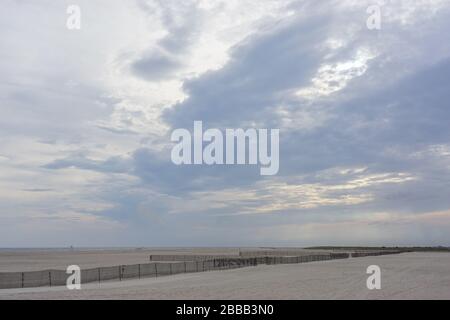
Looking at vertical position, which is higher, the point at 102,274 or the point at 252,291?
the point at 252,291

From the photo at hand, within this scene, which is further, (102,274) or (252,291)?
(102,274)

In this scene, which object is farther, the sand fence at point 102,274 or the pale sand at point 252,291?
the sand fence at point 102,274

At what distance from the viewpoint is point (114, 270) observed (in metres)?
36.8

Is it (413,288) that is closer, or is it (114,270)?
(413,288)

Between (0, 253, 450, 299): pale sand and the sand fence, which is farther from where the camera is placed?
the sand fence
